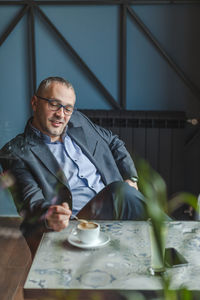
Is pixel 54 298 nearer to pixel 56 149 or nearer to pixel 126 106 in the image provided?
pixel 56 149

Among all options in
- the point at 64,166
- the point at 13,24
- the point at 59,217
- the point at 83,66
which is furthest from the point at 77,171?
the point at 13,24

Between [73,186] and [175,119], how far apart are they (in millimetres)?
1380

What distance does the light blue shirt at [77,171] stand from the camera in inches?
78.8

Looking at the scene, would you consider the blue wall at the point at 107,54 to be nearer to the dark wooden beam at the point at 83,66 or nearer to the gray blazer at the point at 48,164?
the dark wooden beam at the point at 83,66

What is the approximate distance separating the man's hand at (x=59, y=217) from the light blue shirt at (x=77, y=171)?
0.51 metres

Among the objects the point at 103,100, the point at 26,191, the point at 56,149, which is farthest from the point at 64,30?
the point at 26,191

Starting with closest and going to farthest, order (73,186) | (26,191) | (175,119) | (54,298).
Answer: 1. (54,298)
2. (26,191)
3. (73,186)
4. (175,119)

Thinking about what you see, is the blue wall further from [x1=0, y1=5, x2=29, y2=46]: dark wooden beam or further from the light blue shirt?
the light blue shirt

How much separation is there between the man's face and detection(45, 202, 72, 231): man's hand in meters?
0.68

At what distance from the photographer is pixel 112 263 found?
1178 mm

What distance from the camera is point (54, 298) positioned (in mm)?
1073

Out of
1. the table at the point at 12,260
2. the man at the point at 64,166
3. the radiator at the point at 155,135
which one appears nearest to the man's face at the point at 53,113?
the man at the point at 64,166

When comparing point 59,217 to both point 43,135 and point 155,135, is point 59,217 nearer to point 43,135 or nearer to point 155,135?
point 43,135

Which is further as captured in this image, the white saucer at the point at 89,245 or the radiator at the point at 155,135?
the radiator at the point at 155,135
